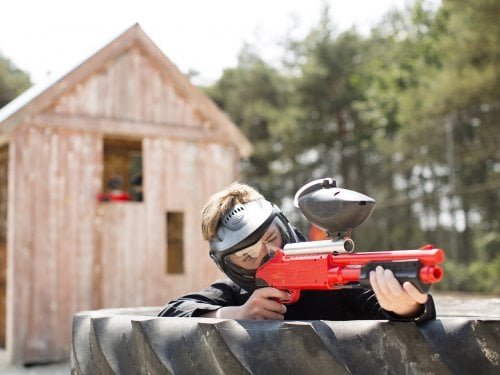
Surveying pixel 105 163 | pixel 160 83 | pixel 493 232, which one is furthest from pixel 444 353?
pixel 493 232

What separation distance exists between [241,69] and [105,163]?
17408 mm

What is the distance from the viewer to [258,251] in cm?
220

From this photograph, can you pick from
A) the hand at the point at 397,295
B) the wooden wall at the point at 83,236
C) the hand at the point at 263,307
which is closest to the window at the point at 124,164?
the wooden wall at the point at 83,236

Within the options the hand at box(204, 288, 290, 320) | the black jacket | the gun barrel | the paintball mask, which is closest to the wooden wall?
the black jacket

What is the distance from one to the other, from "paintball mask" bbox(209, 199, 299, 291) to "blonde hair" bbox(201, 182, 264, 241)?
0.03m

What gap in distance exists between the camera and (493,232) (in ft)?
58.5

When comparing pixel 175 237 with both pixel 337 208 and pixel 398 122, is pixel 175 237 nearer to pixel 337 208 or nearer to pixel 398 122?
pixel 337 208

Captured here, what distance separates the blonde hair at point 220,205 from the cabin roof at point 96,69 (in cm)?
572

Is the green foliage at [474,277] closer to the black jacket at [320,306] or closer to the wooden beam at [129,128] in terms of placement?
the wooden beam at [129,128]

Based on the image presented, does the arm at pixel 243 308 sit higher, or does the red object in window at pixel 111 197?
the red object in window at pixel 111 197

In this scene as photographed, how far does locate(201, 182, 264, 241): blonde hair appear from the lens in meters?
2.27

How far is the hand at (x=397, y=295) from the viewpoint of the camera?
1.47 meters

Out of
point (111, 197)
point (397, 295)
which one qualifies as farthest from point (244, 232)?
point (111, 197)

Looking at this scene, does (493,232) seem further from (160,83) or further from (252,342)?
(252,342)
